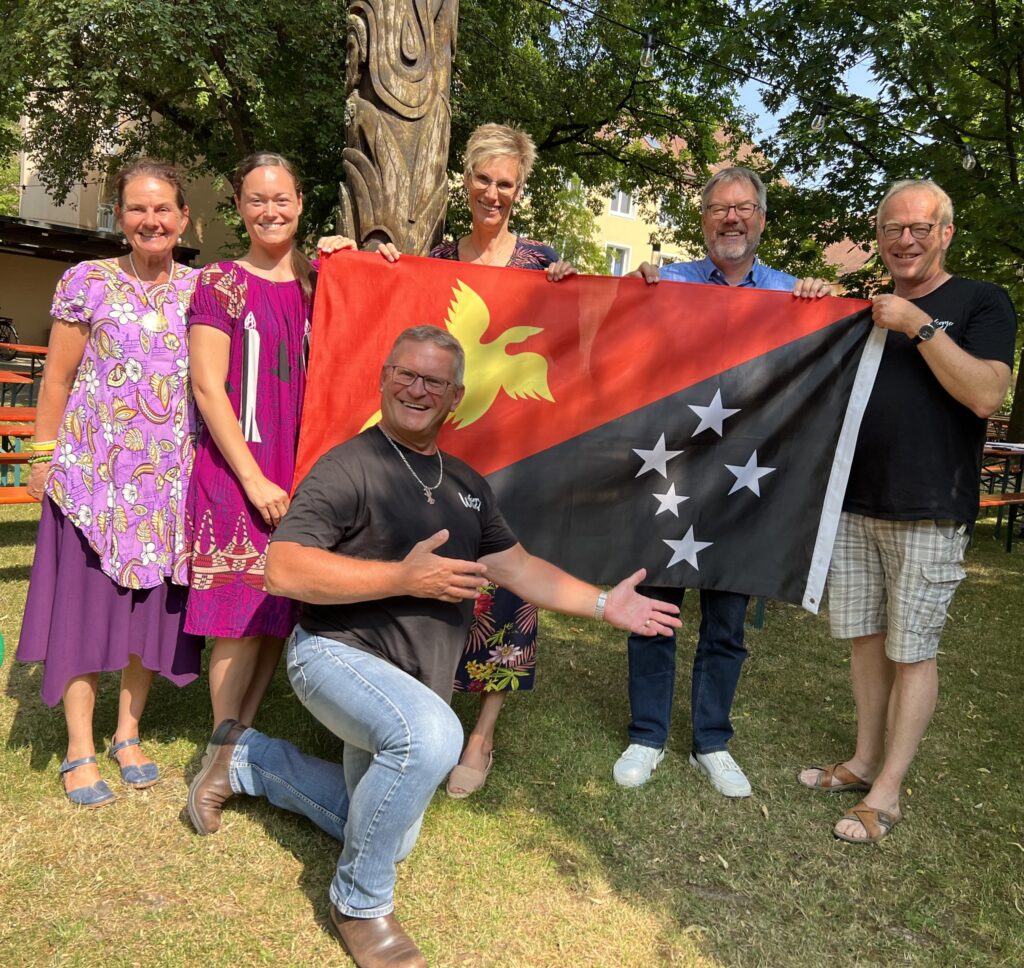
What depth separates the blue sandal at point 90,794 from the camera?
299cm

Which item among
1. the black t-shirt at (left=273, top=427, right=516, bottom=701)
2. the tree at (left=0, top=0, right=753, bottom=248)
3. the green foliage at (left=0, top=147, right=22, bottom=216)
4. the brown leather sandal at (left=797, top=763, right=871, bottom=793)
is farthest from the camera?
the green foliage at (left=0, top=147, right=22, bottom=216)

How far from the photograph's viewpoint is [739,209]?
3.27 meters

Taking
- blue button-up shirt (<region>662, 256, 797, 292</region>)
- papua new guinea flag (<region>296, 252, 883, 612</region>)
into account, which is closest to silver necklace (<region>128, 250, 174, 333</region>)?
papua new guinea flag (<region>296, 252, 883, 612</region>)

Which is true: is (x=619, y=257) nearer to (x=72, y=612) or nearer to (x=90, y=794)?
(x=72, y=612)

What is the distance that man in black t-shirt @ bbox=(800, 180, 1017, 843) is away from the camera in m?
2.92

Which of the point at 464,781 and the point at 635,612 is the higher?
the point at 635,612

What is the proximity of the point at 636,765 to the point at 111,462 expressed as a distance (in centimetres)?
229

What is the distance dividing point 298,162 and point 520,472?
38.3 ft

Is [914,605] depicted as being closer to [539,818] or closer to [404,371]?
[539,818]

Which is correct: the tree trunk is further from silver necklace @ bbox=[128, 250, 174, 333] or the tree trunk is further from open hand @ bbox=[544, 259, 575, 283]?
silver necklace @ bbox=[128, 250, 174, 333]

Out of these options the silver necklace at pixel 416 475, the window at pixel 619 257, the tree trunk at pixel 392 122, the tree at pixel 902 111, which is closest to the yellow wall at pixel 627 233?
the window at pixel 619 257

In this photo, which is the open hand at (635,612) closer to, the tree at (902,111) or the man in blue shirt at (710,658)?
the man in blue shirt at (710,658)

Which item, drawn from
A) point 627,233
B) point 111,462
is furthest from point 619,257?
point 111,462

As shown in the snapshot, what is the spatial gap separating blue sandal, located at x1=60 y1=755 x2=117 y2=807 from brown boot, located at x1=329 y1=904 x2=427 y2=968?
3.84ft
